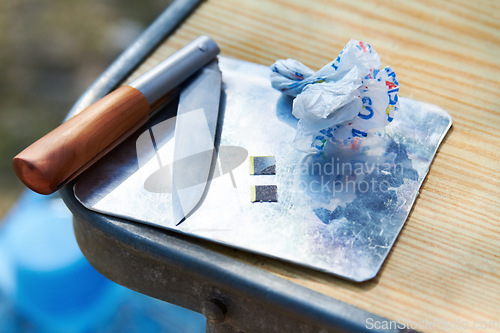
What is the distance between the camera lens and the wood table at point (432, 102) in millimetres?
496

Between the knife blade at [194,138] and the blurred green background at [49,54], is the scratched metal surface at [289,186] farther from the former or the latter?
the blurred green background at [49,54]

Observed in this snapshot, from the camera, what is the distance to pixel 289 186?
22.5 inches

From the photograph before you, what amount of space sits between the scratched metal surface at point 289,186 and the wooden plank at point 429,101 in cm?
2

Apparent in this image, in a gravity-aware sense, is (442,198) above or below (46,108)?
above

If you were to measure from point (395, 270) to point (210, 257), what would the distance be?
0.60ft

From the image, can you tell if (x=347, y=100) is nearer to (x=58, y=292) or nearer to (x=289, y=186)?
(x=289, y=186)

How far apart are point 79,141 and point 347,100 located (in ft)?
0.95

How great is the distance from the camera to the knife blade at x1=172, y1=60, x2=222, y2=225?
55cm

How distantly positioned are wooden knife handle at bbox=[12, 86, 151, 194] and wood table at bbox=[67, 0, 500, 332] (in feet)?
0.52

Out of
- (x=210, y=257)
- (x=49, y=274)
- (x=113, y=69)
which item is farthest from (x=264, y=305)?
(x=49, y=274)

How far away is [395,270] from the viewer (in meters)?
0.51

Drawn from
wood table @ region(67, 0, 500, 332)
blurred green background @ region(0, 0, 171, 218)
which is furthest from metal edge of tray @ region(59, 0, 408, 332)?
blurred green background @ region(0, 0, 171, 218)

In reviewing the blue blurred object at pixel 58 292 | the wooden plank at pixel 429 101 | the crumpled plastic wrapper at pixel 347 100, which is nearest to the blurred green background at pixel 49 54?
the blue blurred object at pixel 58 292

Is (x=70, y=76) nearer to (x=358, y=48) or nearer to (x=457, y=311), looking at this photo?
(x=358, y=48)
